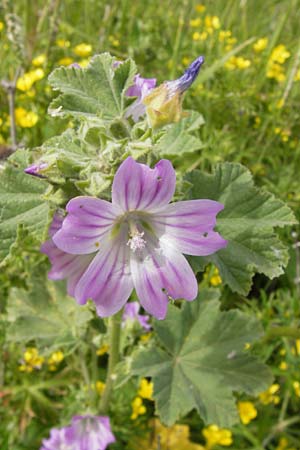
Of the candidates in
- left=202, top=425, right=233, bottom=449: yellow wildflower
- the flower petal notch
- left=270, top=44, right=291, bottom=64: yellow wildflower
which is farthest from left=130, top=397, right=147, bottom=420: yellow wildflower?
left=270, top=44, right=291, bottom=64: yellow wildflower

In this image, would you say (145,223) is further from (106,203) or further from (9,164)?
(9,164)

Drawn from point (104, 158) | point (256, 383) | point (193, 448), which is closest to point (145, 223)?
point (104, 158)

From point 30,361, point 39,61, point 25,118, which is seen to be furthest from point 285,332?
point 39,61

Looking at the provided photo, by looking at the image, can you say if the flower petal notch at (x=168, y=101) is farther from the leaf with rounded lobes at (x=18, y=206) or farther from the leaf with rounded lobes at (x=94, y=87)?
the leaf with rounded lobes at (x=18, y=206)

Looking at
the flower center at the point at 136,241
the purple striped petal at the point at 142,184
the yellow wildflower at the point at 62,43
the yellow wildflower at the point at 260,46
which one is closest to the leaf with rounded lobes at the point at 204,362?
the flower center at the point at 136,241

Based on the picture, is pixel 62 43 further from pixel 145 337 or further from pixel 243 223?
pixel 243 223

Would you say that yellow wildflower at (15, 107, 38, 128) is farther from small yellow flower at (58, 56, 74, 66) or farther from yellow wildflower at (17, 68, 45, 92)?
small yellow flower at (58, 56, 74, 66)
